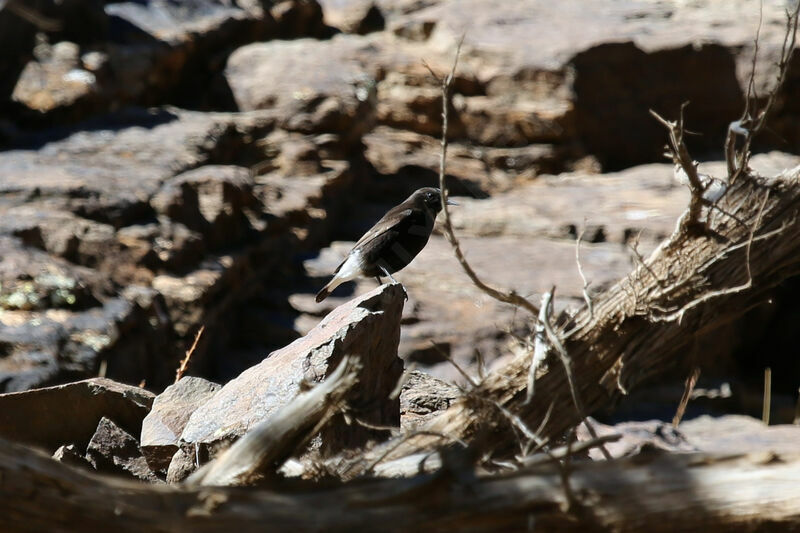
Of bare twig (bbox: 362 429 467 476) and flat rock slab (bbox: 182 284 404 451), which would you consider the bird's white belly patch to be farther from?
bare twig (bbox: 362 429 467 476)

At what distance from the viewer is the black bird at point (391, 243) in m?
5.28

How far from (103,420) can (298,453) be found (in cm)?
137

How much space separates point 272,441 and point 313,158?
7056 mm

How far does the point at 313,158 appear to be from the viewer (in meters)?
9.38

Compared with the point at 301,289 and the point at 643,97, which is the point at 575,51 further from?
the point at 301,289

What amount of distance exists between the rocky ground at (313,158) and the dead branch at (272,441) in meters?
3.13

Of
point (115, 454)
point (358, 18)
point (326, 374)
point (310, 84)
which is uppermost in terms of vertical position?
point (358, 18)

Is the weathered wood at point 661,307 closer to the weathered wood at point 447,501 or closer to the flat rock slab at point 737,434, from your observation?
the weathered wood at point 447,501

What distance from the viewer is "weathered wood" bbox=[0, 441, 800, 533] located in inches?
85.4

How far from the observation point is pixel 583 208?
9.34 m

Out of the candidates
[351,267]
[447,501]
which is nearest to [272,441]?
[447,501]

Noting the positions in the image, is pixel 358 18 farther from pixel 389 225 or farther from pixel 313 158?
pixel 389 225

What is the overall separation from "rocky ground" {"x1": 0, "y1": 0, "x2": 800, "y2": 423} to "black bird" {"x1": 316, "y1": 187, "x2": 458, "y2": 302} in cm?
148

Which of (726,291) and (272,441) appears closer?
(272,441)
